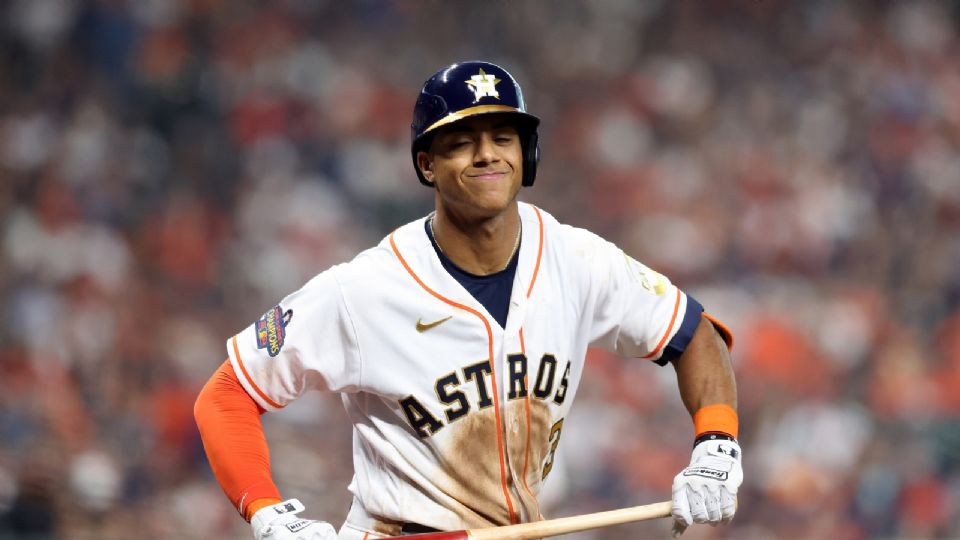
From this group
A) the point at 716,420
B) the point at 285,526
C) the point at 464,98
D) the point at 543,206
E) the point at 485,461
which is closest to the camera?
the point at 285,526

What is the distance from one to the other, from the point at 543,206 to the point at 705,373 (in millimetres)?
5181

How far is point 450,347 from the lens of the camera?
9.56 ft

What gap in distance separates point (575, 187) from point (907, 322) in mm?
2303

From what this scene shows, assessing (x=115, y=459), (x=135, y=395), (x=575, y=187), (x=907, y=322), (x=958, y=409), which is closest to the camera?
(x=115, y=459)

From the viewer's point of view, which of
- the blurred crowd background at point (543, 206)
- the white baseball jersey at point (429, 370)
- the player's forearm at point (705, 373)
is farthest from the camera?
the blurred crowd background at point (543, 206)

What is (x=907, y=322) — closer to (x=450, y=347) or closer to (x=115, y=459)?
(x=115, y=459)

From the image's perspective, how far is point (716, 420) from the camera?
3.05 metres

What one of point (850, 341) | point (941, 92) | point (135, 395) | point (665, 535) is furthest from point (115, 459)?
point (941, 92)

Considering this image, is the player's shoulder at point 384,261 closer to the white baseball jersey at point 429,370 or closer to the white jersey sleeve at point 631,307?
the white baseball jersey at point 429,370

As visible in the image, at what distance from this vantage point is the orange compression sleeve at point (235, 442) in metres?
2.82

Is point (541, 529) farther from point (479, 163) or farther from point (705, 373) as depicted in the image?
point (479, 163)

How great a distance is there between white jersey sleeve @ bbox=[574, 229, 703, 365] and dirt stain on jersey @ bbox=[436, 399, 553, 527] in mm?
304

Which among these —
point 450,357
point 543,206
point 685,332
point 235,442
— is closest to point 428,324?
point 450,357

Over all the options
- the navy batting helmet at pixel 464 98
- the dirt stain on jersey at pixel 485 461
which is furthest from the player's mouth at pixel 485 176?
the dirt stain on jersey at pixel 485 461
